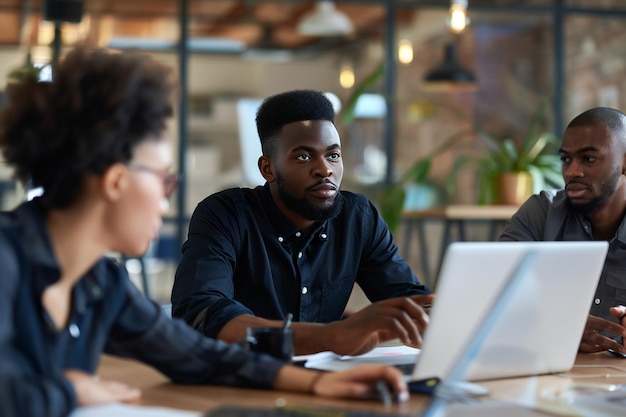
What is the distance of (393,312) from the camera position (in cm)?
165

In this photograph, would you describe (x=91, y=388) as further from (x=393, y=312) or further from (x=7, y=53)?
(x=7, y=53)

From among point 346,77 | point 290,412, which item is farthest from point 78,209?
point 346,77

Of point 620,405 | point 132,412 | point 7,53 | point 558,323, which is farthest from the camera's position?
point 7,53

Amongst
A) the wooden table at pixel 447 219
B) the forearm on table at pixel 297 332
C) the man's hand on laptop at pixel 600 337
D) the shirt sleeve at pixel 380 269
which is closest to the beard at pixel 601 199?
the shirt sleeve at pixel 380 269

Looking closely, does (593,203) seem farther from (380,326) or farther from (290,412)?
(290,412)

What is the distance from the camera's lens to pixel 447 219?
18.0 feet

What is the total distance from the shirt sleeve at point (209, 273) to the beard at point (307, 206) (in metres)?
0.15

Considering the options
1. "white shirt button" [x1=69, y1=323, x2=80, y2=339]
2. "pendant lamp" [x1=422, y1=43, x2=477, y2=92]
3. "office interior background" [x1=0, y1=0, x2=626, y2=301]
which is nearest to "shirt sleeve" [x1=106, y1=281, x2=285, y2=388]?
"white shirt button" [x1=69, y1=323, x2=80, y2=339]

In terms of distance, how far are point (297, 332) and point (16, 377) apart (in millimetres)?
729

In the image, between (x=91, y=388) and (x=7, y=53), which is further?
(x=7, y=53)

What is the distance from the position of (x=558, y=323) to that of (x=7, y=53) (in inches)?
246

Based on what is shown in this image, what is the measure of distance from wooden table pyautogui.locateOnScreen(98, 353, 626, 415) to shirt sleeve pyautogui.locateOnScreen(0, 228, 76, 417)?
0.19 m

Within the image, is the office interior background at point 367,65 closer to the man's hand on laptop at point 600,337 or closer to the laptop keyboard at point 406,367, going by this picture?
the man's hand on laptop at point 600,337

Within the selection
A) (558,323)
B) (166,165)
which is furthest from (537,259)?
(166,165)
